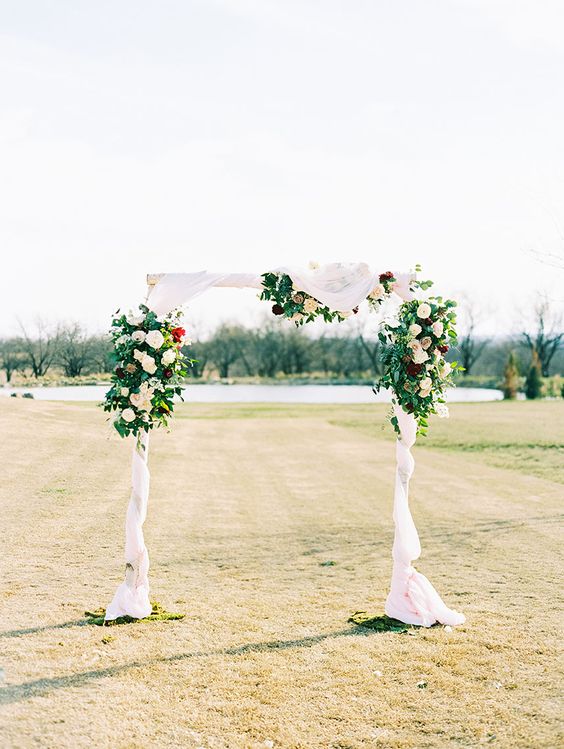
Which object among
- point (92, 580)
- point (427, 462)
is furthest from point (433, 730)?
point (427, 462)

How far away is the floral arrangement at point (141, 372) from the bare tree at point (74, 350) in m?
3.83

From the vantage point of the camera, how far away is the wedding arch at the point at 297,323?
25.1ft

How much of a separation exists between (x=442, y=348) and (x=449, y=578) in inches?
137

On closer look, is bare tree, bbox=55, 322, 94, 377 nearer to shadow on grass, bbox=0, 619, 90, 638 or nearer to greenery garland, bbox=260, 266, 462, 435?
greenery garland, bbox=260, 266, 462, 435

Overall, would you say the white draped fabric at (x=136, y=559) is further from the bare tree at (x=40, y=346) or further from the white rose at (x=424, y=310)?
the bare tree at (x=40, y=346)

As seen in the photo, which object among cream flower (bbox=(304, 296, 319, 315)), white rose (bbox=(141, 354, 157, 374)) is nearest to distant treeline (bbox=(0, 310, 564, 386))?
white rose (bbox=(141, 354, 157, 374))

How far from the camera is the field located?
5.37 metres

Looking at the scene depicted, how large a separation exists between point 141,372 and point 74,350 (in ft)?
18.8

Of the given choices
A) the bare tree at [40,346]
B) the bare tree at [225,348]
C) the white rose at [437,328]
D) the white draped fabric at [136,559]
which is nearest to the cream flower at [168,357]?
the white draped fabric at [136,559]

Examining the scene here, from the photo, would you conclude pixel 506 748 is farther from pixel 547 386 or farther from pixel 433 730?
pixel 547 386

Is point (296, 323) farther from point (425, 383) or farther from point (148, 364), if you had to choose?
point (148, 364)

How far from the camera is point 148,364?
7473mm

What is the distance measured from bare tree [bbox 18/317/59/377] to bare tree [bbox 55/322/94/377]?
2.77 ft

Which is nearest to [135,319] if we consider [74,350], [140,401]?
[140,401]
